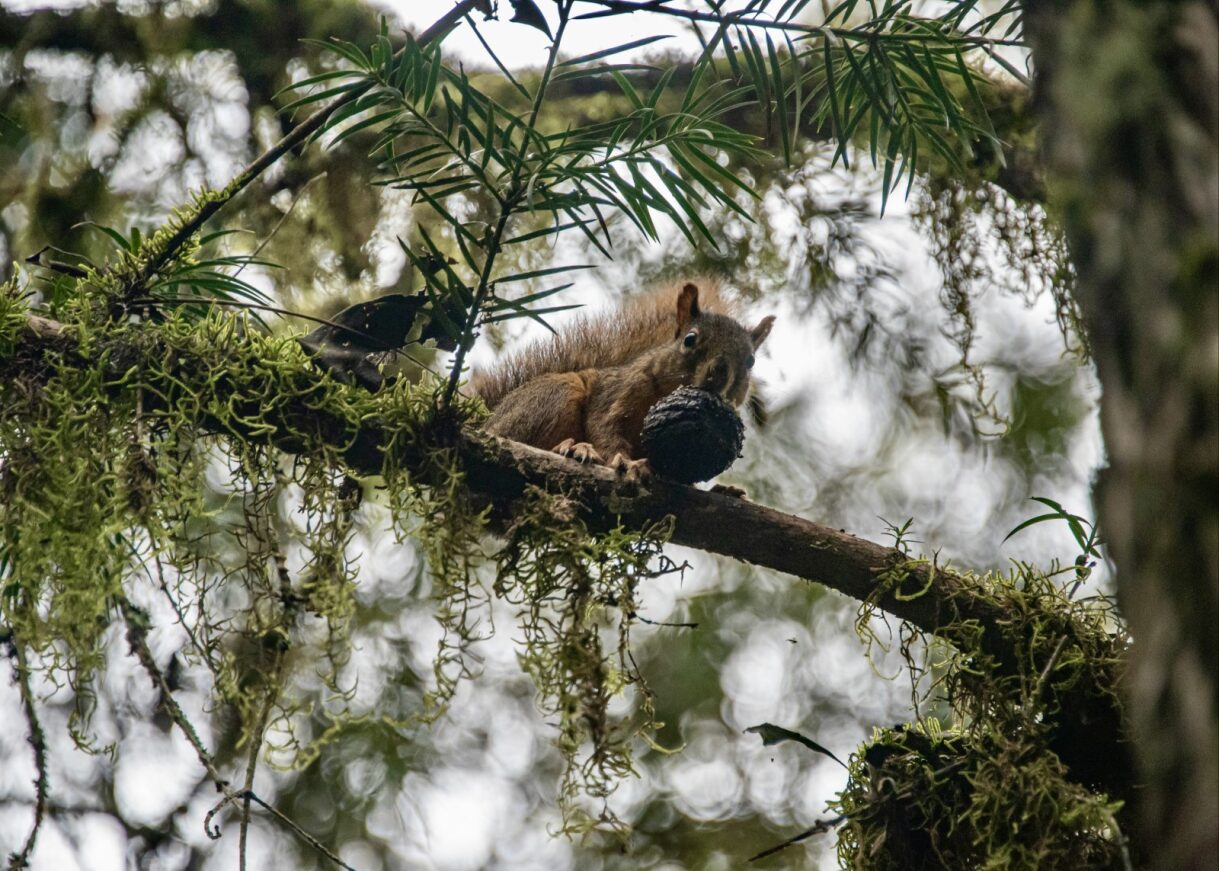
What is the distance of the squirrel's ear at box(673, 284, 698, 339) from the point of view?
3676 millimetres

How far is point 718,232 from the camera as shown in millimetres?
4375

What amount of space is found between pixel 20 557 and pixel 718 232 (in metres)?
3.06

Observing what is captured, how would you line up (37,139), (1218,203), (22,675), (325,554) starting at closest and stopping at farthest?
(1218,203) → (22,675) → (325,554) → (37,139)

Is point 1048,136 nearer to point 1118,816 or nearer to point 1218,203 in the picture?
point 1218,203

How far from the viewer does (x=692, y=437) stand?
2381mm

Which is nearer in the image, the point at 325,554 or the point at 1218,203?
the point at 1218,203

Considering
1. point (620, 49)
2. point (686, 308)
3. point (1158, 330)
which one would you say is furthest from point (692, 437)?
point (1158, 330)

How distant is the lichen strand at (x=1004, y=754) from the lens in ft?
6.15

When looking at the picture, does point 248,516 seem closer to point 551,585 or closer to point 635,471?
point 551,585

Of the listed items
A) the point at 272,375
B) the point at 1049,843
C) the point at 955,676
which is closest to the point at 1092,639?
the point at 955,676

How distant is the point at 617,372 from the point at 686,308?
1.41 feet

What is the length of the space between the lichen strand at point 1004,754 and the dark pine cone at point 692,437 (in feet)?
1.56

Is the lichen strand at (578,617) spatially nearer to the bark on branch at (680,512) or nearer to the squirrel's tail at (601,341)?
the bark on branch at (680,512)

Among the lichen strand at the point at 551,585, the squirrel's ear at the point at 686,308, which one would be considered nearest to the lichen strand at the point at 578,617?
the lichen strand at the point at 551,585
